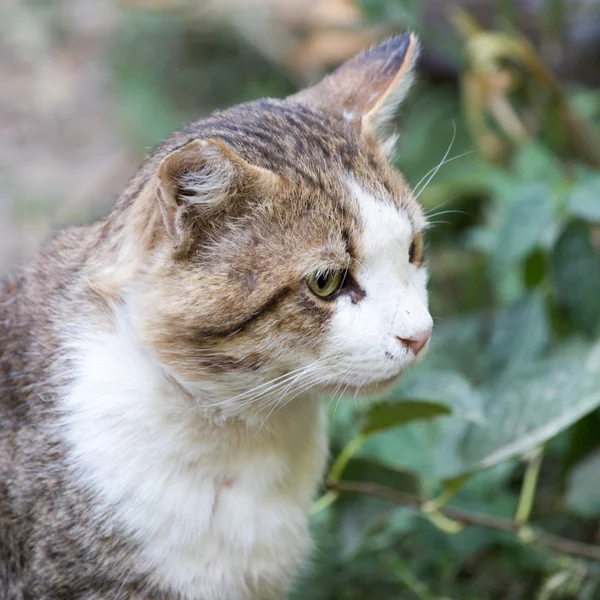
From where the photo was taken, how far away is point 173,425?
176 centimetres

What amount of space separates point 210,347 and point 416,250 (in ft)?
1.67

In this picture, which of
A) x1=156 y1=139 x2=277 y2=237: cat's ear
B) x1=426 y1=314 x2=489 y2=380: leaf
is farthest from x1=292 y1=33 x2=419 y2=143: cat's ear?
x1=426 y1=314 x2=489 y2=380: leaf

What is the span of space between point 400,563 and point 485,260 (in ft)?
4.81

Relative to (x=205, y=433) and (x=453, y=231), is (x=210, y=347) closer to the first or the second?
(x=205, y=433)

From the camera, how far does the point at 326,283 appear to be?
164 cm

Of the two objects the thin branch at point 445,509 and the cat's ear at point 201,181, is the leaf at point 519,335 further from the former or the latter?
A: the cat's ear at point 201,181

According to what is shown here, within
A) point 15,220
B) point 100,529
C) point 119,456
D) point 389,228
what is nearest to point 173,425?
point 119,456

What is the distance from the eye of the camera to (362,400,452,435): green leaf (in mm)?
1940

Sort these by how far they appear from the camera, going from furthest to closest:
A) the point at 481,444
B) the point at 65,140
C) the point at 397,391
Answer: the point at 65,140
the point at 397,391
the point at 481,444

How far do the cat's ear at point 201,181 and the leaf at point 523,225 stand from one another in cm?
116

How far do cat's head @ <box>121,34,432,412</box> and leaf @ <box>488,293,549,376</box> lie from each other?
96 centimetres

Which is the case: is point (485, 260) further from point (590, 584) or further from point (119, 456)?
point (119, 456)

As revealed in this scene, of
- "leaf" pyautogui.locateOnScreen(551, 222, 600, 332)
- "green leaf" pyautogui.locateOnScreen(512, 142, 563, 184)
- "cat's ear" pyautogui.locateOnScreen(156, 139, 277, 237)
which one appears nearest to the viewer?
"cat's ear" pyautogui.locateOnScreen(156, 139, 277, 237)

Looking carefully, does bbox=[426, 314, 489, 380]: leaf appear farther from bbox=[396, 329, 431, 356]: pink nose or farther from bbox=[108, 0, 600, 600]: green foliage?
bbox=[396, 329, 431, 356]: pink nose
